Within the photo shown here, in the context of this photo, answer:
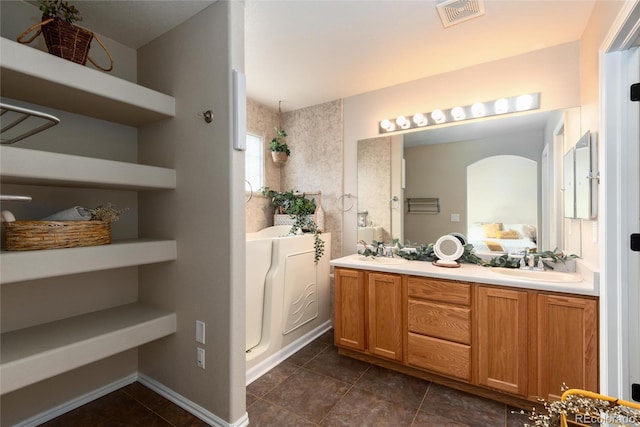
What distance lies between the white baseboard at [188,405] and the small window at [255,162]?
73.6 inches

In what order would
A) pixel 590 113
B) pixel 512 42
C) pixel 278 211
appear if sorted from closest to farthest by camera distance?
pixel 590 113, pixel 512 42, pixel 278 211

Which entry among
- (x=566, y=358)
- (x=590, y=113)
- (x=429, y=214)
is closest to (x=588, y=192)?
(x=590, y=113)

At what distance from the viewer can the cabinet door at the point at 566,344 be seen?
5.36 feet

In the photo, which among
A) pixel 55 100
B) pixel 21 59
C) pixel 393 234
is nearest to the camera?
pixel 21 59

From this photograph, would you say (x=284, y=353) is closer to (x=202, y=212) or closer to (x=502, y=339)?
(x=202, y=212)

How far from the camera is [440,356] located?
2088mm

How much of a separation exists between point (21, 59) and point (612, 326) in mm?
3126

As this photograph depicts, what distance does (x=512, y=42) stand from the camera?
2133 mm

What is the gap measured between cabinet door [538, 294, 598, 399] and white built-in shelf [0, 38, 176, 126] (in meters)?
2.68

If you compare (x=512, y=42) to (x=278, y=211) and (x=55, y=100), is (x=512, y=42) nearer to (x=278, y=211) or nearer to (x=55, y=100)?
(x=278, y=211)

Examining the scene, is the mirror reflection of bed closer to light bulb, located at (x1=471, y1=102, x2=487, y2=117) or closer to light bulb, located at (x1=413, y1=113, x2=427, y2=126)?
light bulb, located at (x1=471, y1=102, x2=487, y2=117)

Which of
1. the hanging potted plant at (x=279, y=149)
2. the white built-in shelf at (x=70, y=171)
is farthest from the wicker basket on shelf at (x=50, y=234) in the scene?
the hanging potted plant at (x=279, y=149)

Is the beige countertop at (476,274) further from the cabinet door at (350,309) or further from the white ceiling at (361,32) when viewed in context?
the white ceiling at (361,32)

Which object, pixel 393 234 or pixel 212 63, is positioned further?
pixel 393 234
